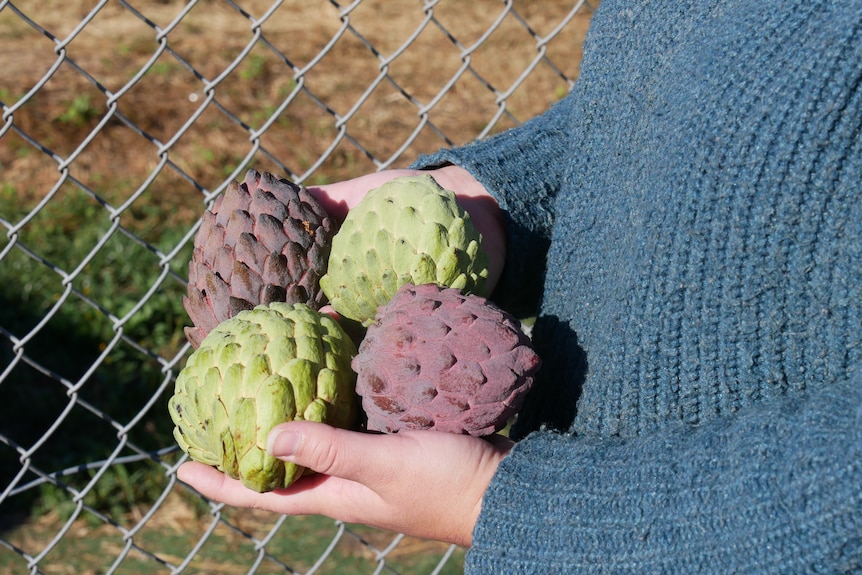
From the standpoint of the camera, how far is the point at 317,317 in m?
1.09

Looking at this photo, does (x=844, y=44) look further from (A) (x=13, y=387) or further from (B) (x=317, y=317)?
(A) (x=13, y=387)

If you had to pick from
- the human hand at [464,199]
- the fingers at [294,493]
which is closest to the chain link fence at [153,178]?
the human hand at [464,199]

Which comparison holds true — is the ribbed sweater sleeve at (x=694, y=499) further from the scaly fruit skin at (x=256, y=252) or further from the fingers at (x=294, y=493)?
the scaly fruit skin at (x=256, y=252)

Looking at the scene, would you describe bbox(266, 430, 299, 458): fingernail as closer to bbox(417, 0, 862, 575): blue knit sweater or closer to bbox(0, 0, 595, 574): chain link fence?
bbox(417, 0, 862, 575): blue knit sweater

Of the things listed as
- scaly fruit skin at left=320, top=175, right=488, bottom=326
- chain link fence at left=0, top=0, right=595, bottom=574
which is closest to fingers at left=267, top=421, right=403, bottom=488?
scaly fruit skin at left=320, top=175, right=488, bottom=326

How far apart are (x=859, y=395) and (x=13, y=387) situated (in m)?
2.62

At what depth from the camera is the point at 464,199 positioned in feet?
4.45

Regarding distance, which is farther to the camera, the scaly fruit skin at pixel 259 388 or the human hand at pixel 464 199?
the human hand at pixel 464 199

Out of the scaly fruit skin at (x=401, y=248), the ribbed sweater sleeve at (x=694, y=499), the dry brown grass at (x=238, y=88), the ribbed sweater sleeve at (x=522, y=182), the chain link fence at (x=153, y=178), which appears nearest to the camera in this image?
the ribbed sweater sleeve at (x=694, y=499)

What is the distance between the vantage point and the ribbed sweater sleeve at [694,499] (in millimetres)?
849

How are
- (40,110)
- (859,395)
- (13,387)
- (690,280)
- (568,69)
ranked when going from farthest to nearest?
(568,69) → (40,110) → (13,387) → (690,280) → (859,395)

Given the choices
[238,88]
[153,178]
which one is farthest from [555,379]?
[238,88]

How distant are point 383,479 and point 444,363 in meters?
0.17

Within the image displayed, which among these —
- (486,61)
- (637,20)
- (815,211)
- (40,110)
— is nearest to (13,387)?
(40,110)
